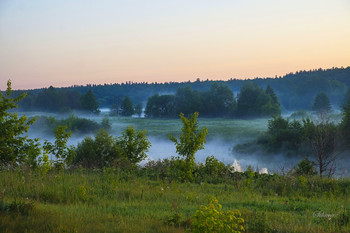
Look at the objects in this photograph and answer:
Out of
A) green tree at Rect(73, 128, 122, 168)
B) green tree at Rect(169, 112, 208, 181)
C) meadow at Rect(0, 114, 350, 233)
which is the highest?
green tree at Rect(169, 112, 208, 181)

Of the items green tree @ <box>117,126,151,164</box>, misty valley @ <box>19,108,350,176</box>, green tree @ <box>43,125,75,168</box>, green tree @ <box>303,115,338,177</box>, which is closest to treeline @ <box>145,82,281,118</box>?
misty valley @ <box>19,108,350,176</box>

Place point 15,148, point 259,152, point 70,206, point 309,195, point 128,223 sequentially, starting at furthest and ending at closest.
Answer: point 259,152 → point 15,148 → point 309,195 → point 70,206 → point 128,223

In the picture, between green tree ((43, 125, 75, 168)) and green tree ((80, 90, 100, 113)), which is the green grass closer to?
green tree ((80, 90, 100, 113))

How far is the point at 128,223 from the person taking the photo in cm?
687

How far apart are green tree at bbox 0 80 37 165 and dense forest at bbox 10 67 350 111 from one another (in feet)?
230

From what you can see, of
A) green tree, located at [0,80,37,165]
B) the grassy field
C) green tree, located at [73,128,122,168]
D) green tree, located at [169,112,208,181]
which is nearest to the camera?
the grassy field

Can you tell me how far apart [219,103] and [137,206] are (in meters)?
98.2

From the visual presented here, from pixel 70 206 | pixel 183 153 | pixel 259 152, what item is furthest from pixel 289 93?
pixel 70 206

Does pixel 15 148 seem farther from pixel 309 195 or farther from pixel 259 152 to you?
pixel 259 152

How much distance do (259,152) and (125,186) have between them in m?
47.1

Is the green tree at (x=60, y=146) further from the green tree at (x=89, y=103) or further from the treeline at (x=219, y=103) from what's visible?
the green tree at (x=89, y=103)

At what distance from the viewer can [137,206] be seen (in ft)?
28.5

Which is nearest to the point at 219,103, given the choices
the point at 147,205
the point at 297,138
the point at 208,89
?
the point at 208,89

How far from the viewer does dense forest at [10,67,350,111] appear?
339 feet
